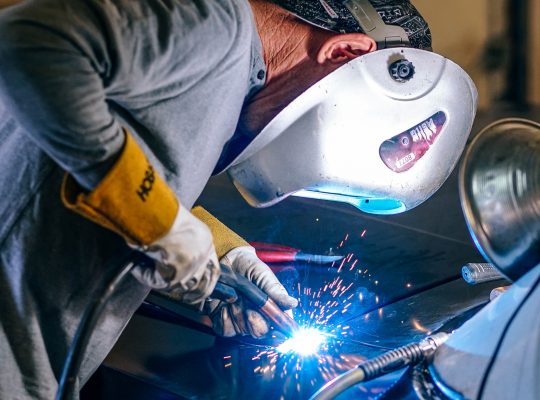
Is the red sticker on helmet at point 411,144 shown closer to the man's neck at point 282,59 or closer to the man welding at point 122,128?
the man welding at point 122,128

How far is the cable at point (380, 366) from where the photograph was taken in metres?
1.33

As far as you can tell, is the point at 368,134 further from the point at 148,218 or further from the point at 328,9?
the point at 148,218

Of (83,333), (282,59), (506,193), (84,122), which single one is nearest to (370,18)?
(282,59)

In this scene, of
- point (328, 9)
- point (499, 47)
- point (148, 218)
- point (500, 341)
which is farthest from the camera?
point (499, 47)

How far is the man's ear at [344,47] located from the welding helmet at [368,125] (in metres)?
0.02

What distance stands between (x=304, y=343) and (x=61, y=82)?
2.77 feet

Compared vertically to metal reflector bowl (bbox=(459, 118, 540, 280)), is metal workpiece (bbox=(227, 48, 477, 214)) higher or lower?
lower

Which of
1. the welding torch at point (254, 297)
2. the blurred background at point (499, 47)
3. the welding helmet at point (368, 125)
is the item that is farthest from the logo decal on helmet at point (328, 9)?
the blurred background at point (499, 47)

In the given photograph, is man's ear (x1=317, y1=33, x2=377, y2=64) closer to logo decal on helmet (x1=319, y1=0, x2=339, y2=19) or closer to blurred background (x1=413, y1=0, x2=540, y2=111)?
logo decal on helmet (x1=319, y1=0, x2=339, y2=19)

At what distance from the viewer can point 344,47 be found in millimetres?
1720

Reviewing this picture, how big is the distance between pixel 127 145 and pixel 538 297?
68 centimetres

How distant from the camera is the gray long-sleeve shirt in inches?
48.0

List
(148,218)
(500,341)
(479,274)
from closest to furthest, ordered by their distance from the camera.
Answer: (500,341) < (148,218) < (479,274)

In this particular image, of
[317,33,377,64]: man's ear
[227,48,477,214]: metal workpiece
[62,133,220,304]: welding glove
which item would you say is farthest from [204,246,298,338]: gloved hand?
[317,33,377,64]: man's ear
